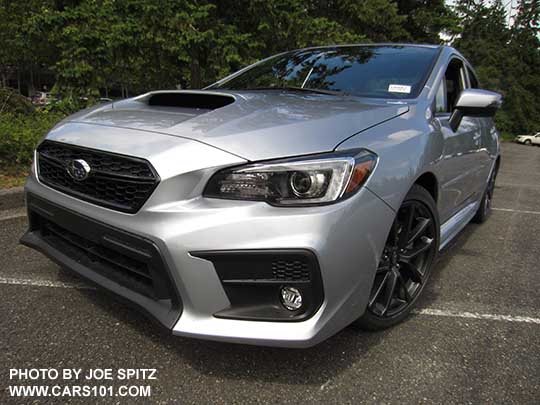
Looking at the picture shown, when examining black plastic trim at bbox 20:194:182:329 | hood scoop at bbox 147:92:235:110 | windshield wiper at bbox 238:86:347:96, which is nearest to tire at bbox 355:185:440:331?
windshield wiper at bbox 238:86:347:96

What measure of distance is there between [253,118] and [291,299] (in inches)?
30.9

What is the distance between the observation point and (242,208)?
5.09 ft

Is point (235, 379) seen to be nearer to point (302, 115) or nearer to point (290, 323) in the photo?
point (290, 323)

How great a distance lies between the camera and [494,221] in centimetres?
470

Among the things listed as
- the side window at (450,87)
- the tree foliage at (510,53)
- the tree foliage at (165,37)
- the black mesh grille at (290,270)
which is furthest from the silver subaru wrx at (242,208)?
the tree foliage at (510,53)

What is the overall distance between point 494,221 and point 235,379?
157 inches

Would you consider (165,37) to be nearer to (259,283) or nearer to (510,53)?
(259,283)

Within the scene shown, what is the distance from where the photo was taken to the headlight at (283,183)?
1578 mm

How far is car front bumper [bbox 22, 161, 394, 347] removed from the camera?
5.00ft

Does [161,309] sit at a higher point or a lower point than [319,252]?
lower

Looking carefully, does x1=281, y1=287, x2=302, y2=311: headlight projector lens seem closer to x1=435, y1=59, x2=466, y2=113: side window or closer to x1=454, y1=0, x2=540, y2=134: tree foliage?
x1=435, y1=59, x2=466, y2=113: side window

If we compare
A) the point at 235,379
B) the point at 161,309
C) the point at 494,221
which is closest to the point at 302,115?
the point at 161,309

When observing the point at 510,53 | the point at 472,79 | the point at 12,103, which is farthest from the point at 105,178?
the point at 510,53

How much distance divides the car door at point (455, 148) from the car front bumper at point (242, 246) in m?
1.09
